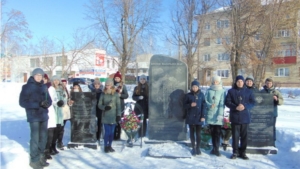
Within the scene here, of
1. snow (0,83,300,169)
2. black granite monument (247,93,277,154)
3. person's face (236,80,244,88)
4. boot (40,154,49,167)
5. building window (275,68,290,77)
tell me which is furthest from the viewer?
building window (275,68,290,77)

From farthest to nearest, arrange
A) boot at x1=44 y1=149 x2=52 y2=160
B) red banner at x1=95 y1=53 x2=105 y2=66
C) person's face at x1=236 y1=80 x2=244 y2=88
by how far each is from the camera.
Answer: red banner at x1=95 y1=53 x2=105 y2=66, person's face at x1=236 y1=80 x2=244 y2=88, boot at x1=44 y1=149 x2=52 y2=160

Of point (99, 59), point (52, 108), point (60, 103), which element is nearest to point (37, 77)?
point (52, 108)

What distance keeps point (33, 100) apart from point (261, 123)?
505 centimetres

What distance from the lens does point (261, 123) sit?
5719 millimetres

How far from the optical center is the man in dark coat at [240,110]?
16.7 feet

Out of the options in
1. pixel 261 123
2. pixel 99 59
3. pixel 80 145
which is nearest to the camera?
pixel 261 123

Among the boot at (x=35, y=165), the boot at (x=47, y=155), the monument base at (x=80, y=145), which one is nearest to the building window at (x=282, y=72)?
the monument base at (x=80, y=145)

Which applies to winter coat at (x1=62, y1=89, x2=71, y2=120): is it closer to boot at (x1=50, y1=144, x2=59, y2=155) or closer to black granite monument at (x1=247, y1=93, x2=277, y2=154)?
boot at (x1=50, y1=144, x2=59, y2=155)

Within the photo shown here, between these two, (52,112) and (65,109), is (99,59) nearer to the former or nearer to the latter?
(65,109)

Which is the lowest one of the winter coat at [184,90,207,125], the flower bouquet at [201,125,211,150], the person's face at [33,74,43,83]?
the flower bouquet at [201,125,211,150]

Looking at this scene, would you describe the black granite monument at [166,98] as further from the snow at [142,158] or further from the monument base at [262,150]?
the monument base at [262,150]

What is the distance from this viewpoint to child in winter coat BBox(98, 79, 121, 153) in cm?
557

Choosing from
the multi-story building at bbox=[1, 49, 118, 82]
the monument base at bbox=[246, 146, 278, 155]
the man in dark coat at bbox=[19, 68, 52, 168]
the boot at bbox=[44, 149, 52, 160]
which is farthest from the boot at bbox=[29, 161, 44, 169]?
the multi-story building at bbox=[1, 49, 118, 82]

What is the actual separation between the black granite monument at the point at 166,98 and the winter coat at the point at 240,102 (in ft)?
4.94
